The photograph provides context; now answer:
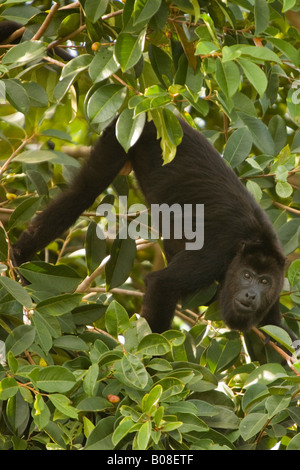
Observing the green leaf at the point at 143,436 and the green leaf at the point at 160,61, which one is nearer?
the green leaf at the point at 143,436

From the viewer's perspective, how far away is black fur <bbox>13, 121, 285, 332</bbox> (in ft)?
12.2

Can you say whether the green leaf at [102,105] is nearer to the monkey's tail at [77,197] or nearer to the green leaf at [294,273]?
the green leaf at [294,273]

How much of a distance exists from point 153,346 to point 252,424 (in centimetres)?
45

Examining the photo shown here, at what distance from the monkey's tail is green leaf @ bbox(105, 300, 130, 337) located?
137 centimetres

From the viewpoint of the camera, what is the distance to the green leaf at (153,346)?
2.51 meters

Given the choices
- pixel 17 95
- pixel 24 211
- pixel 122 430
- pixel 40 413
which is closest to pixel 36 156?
pixel 24 211

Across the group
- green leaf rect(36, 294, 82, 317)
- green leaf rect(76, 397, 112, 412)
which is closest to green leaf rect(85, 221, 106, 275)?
green leaf rect(36, 294, 82, 317)

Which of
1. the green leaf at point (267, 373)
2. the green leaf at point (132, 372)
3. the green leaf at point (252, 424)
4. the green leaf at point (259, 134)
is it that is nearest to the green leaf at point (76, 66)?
the green leaf at point (259, 134)

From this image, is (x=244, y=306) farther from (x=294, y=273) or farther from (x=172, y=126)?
(x=172, y=126)

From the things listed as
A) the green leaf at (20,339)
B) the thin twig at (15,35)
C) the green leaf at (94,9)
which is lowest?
the green leaf at (20,339)

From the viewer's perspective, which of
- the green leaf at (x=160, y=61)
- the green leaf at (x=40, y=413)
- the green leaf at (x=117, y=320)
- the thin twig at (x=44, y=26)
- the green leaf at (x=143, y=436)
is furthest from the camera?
the thin twig at (x=44, y=26)

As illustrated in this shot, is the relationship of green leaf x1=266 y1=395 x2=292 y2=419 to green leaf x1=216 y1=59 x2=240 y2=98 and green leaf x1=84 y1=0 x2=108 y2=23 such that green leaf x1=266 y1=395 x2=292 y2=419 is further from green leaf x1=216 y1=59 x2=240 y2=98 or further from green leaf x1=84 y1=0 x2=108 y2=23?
green leaf x1=84 y1=0 x2=108 y2=23

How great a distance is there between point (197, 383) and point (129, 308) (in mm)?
1995
